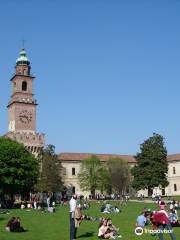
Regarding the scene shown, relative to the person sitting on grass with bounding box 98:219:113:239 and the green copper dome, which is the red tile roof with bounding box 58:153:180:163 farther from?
the person sitting on grass with bounding box 98:219:113:239

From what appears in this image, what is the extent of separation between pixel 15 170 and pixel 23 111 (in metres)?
32.9

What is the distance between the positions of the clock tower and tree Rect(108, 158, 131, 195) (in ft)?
56.8

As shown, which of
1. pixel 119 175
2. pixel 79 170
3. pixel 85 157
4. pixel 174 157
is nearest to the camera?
pixel 119 175

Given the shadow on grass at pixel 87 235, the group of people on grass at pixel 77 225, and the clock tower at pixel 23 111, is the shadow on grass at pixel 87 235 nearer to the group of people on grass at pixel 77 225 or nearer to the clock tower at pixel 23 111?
the group of people on grass at pixel 77 225

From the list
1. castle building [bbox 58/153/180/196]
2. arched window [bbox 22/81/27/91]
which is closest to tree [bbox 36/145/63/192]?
arched window [bbox 22/81/27/91]

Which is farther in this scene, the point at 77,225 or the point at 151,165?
the point at 151,165

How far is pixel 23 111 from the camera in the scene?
82438mm

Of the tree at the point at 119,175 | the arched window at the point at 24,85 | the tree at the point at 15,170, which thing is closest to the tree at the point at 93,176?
the tree at the point at 119,175

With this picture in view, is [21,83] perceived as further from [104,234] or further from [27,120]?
[104,234]

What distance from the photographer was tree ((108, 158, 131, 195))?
8962cm

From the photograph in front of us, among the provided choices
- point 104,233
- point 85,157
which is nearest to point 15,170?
point 104,233

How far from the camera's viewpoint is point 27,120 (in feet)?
271

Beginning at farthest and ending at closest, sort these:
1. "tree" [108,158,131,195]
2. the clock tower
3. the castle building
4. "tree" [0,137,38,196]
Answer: the castle building, "tree" [108,158,131,195], the clock tower, "tree" [0,137,38,196]

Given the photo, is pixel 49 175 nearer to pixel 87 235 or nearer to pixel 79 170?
pixel 79 170
